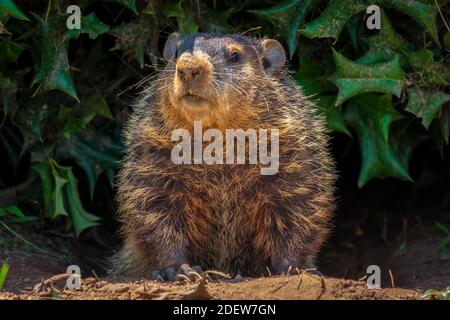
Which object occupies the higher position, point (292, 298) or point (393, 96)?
point (393, 96)

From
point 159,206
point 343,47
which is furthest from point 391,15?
point 159,206

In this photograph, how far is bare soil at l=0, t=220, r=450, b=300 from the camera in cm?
433

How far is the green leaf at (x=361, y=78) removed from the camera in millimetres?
5680

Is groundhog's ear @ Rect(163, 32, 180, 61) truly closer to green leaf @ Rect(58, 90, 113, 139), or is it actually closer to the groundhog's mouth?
the groundhog's mouth

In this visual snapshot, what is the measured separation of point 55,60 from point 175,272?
1607 millimetres

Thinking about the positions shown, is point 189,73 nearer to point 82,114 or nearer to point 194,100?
point 194,100

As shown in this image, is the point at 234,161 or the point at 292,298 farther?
the point at 234,161

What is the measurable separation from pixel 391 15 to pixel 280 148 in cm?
155

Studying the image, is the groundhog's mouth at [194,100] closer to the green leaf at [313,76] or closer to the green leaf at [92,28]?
the green leaf at [92,28]

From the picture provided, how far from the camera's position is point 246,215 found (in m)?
5.30

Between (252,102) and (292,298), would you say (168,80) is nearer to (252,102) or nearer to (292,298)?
(252,102)

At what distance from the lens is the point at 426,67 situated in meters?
5.86

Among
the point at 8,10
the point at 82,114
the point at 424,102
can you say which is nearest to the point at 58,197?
the point at 82,114

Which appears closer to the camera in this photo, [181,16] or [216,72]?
[216,72]
